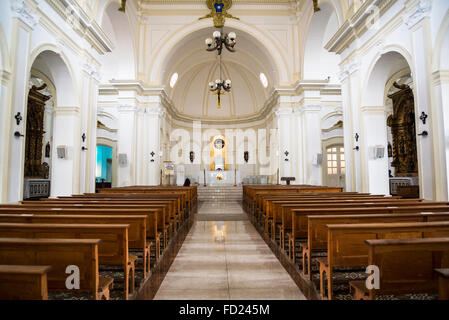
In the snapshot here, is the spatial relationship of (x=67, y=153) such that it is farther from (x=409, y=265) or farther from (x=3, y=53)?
(x=409, y=265)

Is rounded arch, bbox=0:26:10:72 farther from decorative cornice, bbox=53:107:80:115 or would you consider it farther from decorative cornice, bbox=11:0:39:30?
decorative cornice, bbox=53:107:80:115

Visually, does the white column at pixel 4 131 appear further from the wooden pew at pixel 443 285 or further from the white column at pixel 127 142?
the white column at pixel 127 142

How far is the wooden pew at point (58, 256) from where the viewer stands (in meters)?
1.90

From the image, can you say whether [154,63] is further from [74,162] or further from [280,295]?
[280,295]

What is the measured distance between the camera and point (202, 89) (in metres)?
20.6

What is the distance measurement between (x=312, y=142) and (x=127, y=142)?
855 cm

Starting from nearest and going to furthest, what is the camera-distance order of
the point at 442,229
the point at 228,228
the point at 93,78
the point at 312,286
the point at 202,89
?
the point at 442,229 < the point at 312,286 < the point at 228,228 < the point at 93,78 < the point at 202,89

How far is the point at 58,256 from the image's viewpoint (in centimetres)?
195

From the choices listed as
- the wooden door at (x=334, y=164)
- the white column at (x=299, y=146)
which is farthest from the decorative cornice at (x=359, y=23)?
the wooden door at (x=334, y=164)

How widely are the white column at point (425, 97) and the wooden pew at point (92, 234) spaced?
5.47 metres

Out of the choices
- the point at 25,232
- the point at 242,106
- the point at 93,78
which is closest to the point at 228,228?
the point at 25,232

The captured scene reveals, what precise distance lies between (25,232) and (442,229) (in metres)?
3.58

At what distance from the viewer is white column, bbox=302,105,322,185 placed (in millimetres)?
12844

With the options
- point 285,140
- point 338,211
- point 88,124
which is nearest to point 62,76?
point 88,124
